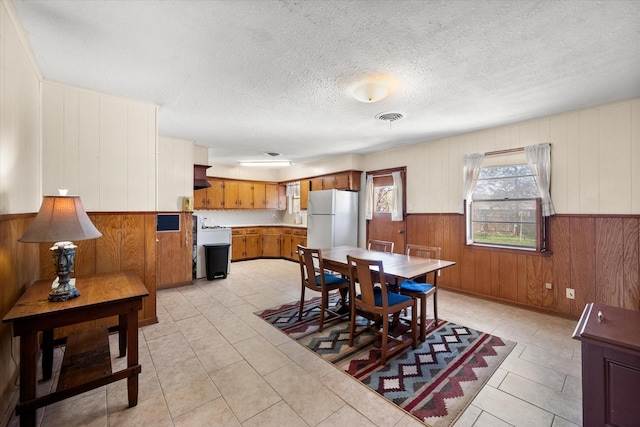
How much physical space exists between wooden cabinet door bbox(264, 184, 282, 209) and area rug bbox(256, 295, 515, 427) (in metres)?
4.66

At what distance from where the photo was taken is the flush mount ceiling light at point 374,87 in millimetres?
2490

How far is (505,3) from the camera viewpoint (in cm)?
157

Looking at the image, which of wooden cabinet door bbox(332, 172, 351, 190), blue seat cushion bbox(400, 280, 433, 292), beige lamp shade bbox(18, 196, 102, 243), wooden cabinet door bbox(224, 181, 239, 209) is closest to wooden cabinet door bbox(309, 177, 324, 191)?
wooden cabinet door bbox(332, 172, 351, 190)

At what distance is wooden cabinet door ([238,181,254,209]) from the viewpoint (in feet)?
23.2

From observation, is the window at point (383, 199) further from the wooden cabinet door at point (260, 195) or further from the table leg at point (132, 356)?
the table leg at point (132, 356)

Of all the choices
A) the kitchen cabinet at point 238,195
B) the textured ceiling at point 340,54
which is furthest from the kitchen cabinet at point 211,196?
the textured ceiling at point 340,54

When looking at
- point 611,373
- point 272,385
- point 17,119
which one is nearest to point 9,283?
point 17,119

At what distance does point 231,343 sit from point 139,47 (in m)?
2.65

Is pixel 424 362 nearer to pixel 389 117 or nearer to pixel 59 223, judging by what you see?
pixel 389 117

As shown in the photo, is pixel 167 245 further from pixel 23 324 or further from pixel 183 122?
pixel 23 324

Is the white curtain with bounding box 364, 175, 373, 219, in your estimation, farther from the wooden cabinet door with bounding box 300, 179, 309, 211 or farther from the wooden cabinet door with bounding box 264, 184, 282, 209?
the wooden cabinet door with bounding box 264, 184, 282, 209

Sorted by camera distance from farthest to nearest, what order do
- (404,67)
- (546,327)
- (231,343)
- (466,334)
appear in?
(546,327)
(466,334)
(231,343)
(404,67)

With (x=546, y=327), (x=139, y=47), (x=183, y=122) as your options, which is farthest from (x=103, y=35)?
(x=546, y=327)

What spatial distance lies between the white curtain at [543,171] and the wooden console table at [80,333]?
173 inches
